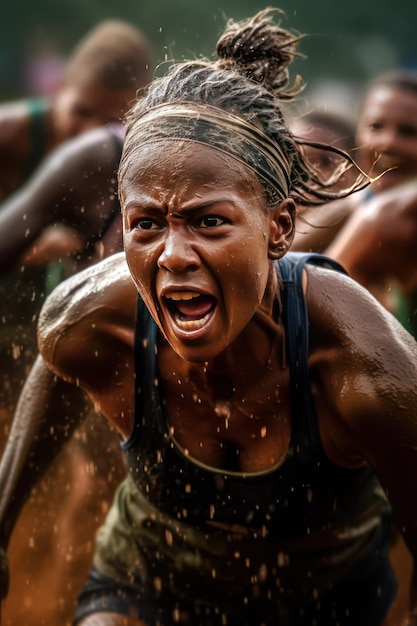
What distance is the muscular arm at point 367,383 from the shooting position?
2158 mm


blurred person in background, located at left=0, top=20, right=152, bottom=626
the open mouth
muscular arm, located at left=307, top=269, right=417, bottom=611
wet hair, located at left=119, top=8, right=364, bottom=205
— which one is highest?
wet hair, located at left=119, top=8, right=364, bottom=205

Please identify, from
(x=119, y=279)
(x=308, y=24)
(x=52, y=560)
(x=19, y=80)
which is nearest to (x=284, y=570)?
(x=119, y=279)

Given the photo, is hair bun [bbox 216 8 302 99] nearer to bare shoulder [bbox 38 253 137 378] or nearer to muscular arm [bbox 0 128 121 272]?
bare shoulder [bbox 38 253 137 378]

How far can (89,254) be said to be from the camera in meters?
4.10

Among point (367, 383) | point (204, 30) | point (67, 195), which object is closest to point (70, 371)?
point (367, 383)

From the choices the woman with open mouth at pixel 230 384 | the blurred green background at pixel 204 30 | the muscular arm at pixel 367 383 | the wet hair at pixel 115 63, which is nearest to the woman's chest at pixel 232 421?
the woman with open mouth at pixel 230 384

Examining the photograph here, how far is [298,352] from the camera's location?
228cm

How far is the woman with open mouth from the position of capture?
205cm

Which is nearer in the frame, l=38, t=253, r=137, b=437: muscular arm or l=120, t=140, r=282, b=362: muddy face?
l=120, t=140, r=282, b=362: muddy face

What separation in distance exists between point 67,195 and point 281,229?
1780 mm

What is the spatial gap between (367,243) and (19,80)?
385 inches

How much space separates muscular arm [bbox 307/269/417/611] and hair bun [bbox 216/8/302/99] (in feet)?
1.35

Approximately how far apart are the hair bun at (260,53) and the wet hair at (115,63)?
2581mm

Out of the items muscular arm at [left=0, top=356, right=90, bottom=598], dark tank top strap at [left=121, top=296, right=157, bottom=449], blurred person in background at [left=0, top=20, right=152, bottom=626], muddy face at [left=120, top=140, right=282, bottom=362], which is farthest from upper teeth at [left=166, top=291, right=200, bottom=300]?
blurred person in background at [left=0, top=20, right=152, bottom=626]
